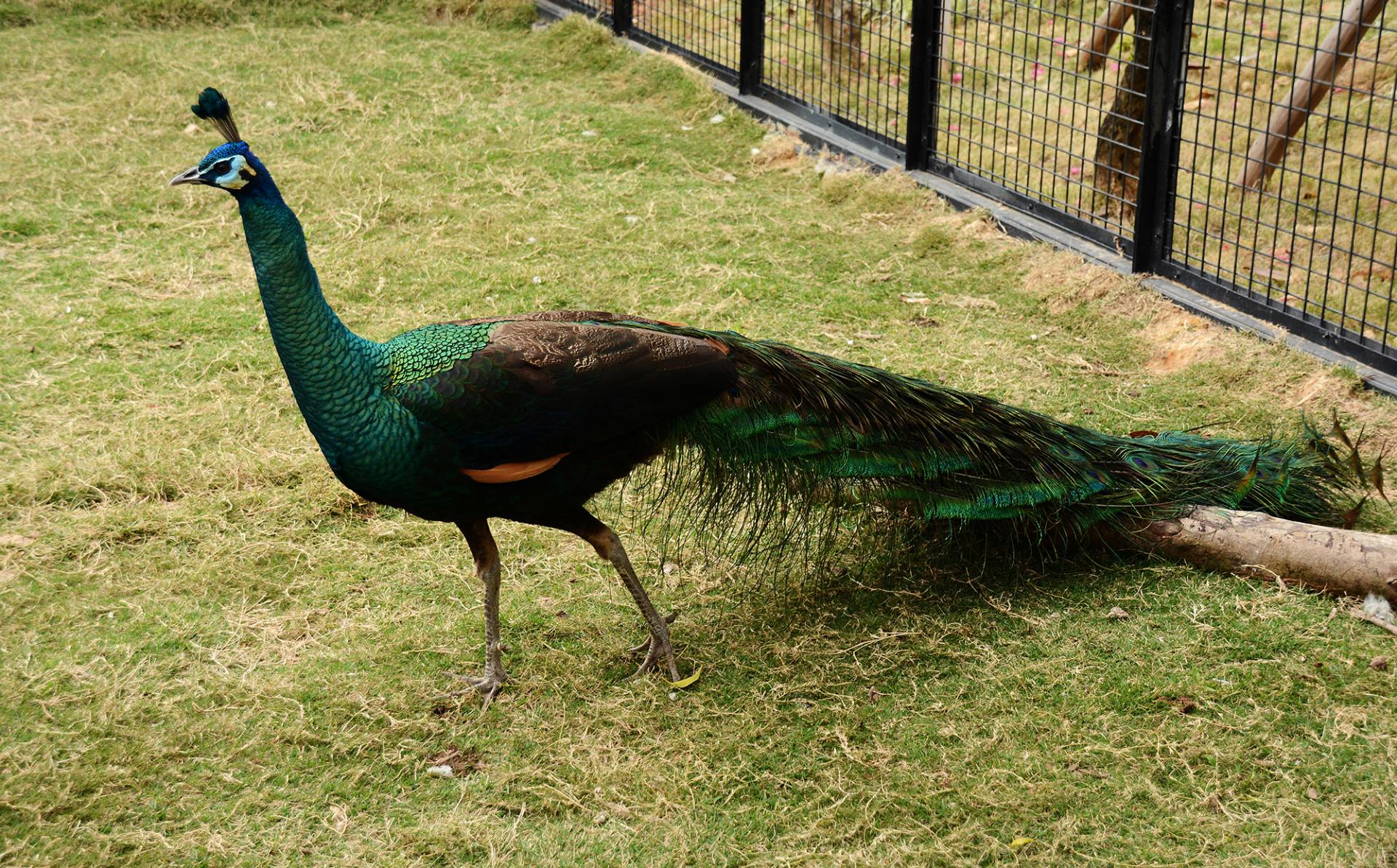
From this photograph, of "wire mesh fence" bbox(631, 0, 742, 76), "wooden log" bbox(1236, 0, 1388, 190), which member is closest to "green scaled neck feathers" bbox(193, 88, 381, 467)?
"wooden log" bbox(1236, 0, 1388, 190)

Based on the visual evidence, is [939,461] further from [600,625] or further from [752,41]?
[752,41]

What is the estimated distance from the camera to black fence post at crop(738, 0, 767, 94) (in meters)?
8.45

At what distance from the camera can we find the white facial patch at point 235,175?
130 inches

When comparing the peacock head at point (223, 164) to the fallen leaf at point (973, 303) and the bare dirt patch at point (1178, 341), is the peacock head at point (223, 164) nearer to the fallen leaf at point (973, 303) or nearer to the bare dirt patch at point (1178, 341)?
the fallen leaf at point (973, 303)

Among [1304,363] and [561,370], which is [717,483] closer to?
[561,370]

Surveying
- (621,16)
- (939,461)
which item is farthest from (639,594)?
(621,16)

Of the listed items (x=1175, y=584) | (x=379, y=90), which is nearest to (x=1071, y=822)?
(x=1175, y=584)

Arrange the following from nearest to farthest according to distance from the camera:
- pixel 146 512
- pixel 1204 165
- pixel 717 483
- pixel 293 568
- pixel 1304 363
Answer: pixel 717 483, pixel 293 568, pixel 146 512, pixel 1304 363, pixel 1204 165

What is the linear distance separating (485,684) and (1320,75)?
474 cm

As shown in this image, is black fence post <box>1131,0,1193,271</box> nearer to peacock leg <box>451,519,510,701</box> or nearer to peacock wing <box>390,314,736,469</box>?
peacock wing <box>390,314,736,469</box>

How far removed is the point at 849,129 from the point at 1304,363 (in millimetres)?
3531

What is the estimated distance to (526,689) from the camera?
3863 millimetres

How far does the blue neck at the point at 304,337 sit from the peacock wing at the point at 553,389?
124mm

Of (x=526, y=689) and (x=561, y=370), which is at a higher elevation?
(x=561, y=370)
